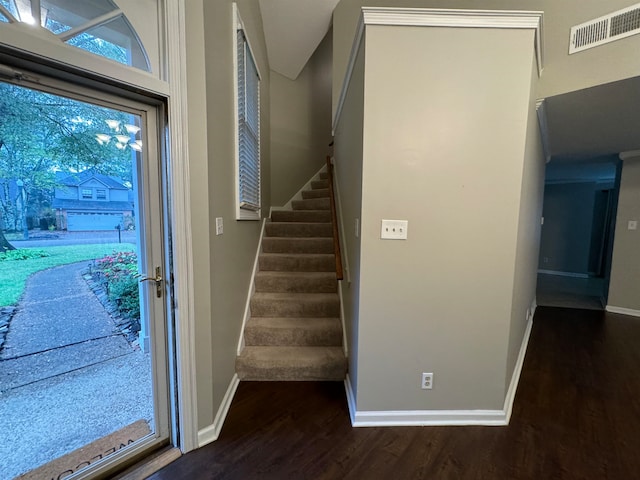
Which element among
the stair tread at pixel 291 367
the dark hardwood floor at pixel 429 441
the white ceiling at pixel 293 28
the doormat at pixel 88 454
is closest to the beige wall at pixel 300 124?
the white ceiling at pixel 293 28

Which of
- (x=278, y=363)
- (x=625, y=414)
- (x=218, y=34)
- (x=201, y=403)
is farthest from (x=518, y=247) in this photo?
(x=218, y=34)

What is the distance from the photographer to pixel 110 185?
1.34 meters

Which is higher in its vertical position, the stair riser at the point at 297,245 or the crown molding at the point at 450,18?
the crown molding at the point at 450,18

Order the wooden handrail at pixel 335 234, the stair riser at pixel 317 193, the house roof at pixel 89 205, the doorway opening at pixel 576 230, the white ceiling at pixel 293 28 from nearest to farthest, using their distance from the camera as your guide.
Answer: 1. the house roof at pixel 89 205
2. the wooden handrail at pixel 335 234
3. the white ceiling at pixel 293 28
4. the stair riser at pixel 317 193
5. the doorway opening at pixel 576 230

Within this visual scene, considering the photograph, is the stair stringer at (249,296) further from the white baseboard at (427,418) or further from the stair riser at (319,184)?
the stair riser at (319,184)

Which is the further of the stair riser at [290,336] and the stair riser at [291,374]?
the stair riser at [290,336]

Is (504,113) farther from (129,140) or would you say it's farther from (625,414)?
(625,414)

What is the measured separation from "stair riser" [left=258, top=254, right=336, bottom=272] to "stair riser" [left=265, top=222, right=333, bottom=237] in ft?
1.79

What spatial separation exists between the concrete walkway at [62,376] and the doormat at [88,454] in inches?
1.1

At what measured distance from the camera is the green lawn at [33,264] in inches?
41.9

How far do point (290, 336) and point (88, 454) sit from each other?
1342 mm

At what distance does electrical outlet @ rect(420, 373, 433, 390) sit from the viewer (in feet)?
5.56

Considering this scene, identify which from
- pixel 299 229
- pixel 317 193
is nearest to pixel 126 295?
pixel 299 229

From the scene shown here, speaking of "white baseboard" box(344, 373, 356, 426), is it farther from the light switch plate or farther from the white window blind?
the white window blind
